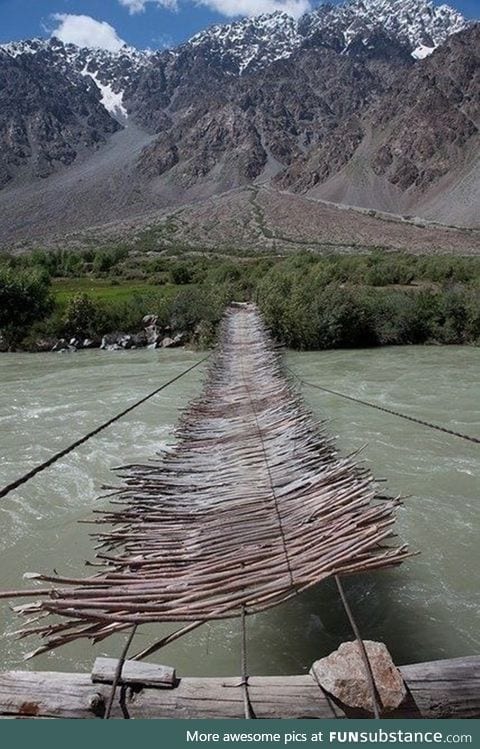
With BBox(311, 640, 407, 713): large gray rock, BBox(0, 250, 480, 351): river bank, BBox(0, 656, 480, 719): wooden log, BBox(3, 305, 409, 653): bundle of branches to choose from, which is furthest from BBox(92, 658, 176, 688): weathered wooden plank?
BBox(0, 250, 480, 351): river bank

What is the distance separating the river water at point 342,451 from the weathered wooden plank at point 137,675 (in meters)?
1.82

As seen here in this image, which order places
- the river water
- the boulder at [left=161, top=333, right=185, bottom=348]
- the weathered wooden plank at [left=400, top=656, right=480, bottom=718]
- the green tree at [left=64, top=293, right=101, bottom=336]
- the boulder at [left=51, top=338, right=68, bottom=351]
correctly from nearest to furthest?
the weathered wooden plank at [left=400, top=656, right=480, bottom=718], the river water, the boulder at [left=161, top=333, right=185, bottom=348], the boulder at [left=51, top=338, right=68, bottom=351], the green tree at [left=64, top=293, right=101, bottom=336]

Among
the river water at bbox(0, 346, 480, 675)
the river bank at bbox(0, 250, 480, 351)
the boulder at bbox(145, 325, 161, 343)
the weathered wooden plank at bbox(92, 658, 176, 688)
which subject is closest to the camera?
the weathered wooden plank at bbox(92, 658, 176, 688)

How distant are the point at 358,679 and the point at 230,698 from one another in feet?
1.89

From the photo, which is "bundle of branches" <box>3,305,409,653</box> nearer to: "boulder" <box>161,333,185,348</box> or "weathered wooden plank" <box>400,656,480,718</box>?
"weathered wooden plank" <box>400,656,480,718</box>

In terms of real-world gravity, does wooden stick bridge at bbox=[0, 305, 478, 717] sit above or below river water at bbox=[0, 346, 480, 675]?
above

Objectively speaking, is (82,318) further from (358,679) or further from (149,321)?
(358,679)

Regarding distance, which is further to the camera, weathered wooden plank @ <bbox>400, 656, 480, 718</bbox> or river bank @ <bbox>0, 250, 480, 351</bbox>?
river bank @ <bbox>0, 250, 480, 351</bbox>

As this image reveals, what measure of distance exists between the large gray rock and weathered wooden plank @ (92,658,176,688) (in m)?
0.67

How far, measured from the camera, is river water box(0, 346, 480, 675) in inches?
186

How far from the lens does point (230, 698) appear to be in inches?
105

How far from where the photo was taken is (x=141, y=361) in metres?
23.1

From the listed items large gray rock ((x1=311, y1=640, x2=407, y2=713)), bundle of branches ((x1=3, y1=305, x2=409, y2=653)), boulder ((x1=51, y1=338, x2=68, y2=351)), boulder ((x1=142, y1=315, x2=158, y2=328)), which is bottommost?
boulder ((x1=51, y1=338, x2=68, y2=351))

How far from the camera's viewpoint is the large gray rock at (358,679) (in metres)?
2.67
